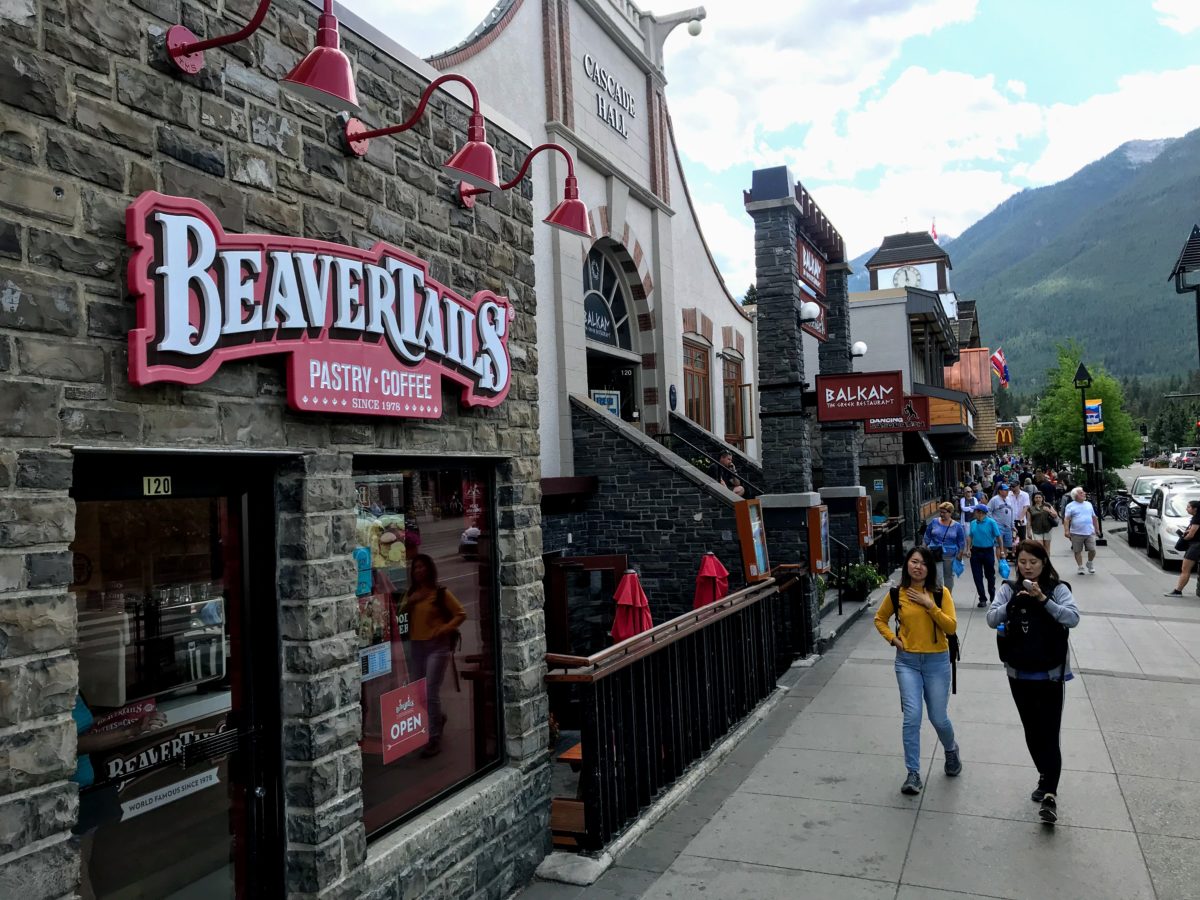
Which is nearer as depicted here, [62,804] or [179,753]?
[62,804]

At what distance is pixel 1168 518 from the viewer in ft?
60.1

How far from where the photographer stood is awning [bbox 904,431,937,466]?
25.6m

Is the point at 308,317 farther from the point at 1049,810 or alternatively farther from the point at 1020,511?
the point at 1020,511

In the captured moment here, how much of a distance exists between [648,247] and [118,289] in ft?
45.5

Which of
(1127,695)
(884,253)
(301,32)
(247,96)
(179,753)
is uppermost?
(884,253)

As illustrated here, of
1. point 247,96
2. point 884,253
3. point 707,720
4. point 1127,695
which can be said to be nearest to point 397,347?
point 247,96

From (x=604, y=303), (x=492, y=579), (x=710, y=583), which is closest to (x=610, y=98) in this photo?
(x=604, y=303)

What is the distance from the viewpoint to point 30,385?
2963 millimetres

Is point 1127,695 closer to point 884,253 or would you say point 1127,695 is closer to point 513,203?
point 513,203

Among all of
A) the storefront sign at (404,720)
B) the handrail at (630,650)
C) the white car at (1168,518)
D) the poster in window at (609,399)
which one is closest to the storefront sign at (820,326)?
the poster in window at (609,399)


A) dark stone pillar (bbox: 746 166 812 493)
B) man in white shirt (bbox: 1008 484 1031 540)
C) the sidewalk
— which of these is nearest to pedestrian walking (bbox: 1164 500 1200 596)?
man in white shirt (bbox: 1008 484 1031 540)

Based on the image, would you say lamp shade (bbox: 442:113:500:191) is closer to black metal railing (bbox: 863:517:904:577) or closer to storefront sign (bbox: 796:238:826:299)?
storefront sign (bbox: 796:238:826:299)

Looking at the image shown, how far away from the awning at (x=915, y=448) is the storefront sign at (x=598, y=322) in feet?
41.7

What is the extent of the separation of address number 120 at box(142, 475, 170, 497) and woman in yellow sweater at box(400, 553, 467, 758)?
1708 mm
